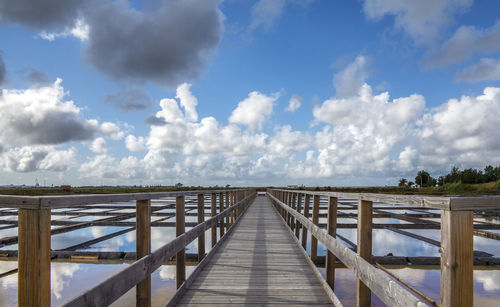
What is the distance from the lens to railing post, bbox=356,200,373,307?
251 centimetres

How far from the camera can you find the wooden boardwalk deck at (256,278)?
3.58 metres

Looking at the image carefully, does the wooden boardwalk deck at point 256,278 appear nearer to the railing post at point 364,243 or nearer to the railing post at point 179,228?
the railing post at point 179,228

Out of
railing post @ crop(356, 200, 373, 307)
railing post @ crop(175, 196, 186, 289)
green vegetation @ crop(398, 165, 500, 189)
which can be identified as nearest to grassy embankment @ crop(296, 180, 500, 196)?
green vegetation @ crop(398, 165, 500, 189)

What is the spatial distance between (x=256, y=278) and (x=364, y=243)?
2.37 metres

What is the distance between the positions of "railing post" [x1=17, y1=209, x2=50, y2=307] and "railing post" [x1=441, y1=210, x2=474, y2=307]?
206cm

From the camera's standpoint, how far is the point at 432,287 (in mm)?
7367

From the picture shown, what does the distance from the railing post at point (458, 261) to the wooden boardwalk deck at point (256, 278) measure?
2.35 m

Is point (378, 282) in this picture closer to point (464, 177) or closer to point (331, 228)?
point (331, 228)

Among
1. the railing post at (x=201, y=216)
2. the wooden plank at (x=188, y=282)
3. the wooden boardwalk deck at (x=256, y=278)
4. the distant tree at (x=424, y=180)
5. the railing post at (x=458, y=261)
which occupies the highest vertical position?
the railing post at (x=458, y=261)

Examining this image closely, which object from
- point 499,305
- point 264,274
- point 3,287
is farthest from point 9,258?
point 499,305

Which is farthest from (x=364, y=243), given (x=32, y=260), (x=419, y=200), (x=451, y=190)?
(x=451, y=190)

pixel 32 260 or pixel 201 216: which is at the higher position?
pixel 32 260

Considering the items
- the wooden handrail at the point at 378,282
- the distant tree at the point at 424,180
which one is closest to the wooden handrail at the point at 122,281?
the wooden handrail at the point at 378,282

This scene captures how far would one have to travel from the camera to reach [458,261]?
1.40 metres
